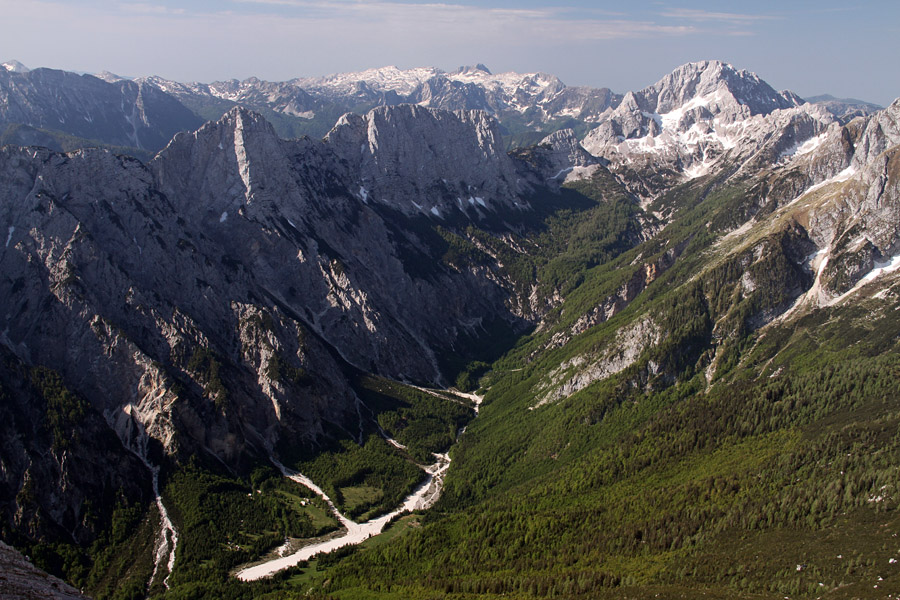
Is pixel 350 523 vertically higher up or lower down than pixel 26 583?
lower down

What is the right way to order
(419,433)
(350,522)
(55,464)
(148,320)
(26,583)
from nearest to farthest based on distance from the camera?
(26,583)
(55,464)
(350,522)
(148,320)
(419,433)

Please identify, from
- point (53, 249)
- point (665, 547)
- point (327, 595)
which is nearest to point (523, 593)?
point (665, 547)

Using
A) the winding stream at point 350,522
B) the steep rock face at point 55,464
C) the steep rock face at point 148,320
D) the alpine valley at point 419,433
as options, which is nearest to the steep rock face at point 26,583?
the alpine valley at point 419,433

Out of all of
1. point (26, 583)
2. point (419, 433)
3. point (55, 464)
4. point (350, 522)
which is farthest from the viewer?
point (419, 433)

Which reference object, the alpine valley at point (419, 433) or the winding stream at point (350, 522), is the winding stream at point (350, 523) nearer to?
the winding stream at point (350, 522)

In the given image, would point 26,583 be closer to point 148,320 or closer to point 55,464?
point 55,464

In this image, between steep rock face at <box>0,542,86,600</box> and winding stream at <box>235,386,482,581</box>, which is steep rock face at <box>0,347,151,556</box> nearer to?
winding stream at <box>235,386,482,581</box>

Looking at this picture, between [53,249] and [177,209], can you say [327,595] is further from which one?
[177,209]

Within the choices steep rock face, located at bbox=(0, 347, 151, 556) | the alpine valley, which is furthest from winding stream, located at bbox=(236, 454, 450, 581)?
steep rock face, located at bbox=(0, 347, 151, 556)

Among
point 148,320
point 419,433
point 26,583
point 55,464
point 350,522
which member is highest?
point 26,583

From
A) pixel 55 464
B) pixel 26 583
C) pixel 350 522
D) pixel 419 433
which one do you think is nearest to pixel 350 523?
pixel 350 522

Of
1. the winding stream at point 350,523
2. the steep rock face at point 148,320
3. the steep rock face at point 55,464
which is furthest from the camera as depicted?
the steep rock face at point 148,320
